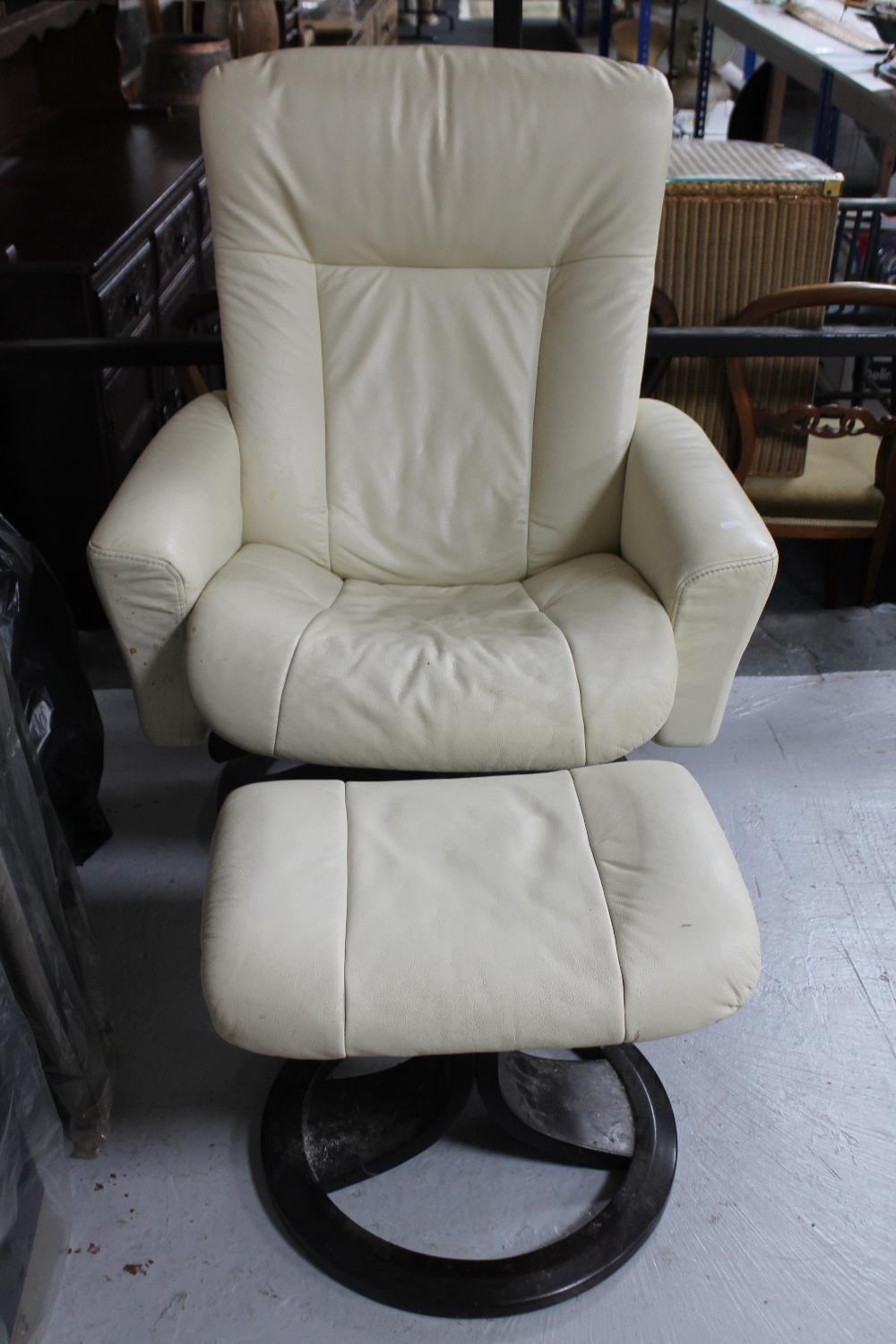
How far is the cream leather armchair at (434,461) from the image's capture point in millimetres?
1427

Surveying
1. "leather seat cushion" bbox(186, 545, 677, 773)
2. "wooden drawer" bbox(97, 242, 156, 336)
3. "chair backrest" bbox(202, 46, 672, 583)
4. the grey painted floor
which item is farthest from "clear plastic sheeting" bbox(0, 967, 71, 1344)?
"wooden drawer" bbox(97, 242, 156, 336)

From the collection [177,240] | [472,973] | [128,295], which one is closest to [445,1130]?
[472,973]

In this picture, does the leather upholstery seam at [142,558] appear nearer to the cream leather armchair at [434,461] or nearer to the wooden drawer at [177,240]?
the cream leather armchair at [434,461]

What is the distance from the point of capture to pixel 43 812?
50.6 inches

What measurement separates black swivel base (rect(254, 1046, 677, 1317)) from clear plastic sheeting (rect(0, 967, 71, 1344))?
227 millimetres

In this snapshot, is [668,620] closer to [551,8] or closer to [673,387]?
[673,387]

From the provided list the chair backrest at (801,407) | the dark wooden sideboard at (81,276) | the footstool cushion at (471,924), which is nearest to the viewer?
the footstool cushion at (471,924)

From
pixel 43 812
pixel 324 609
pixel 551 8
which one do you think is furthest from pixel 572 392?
pixel 551 8

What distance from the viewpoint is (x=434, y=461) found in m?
1.77

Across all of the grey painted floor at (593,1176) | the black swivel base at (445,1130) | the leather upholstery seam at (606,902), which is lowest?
the grey painted floor at (593,1176)

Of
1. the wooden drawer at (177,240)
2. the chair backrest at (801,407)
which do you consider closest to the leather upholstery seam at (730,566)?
the chair backrest at (801,407)

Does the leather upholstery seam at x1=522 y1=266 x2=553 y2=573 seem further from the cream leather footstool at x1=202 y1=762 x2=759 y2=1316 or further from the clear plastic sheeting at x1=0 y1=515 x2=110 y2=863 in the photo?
the clear plastic sheeting at x1=0 y1=515 x2=110 y2=863

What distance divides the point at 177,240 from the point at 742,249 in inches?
49.6

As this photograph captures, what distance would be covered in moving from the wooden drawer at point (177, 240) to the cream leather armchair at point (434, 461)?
0.84m
